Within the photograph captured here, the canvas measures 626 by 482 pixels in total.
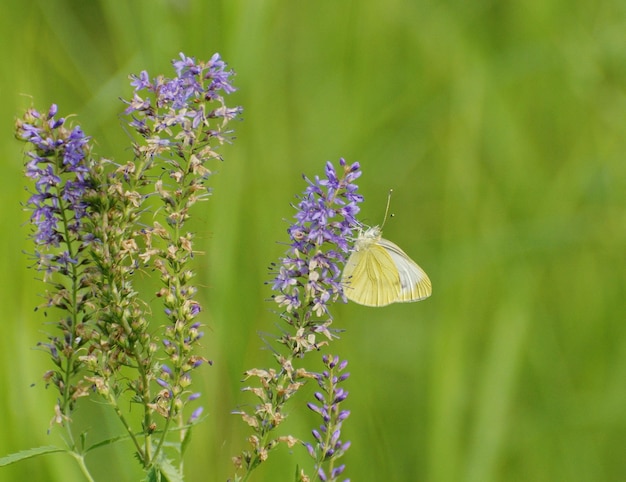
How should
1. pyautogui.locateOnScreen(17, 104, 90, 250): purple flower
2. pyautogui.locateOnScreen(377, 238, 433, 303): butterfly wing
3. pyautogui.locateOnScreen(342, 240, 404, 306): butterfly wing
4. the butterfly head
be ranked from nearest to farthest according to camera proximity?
pyautogui.locateOnScreen(17, 104, 90, 250): purple flower
the butterfly head
pyautogui.locateOnScreen(342, 240, 404, 306): butterfly wing
pyautogui.locateOnScreen(377, 238, 433, 303): butterfly wing

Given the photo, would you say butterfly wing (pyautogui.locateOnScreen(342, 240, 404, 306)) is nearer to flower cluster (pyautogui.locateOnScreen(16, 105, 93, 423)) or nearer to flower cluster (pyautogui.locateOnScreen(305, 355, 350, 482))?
flower cluster (pyautogui.locateOnScreen(305, 355, 350, 482))

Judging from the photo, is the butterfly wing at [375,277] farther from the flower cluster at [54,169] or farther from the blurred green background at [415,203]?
the flower cluster at [54,169]

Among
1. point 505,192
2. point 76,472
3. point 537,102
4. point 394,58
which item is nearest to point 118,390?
point 76,472

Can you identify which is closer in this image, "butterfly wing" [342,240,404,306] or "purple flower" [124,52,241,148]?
"purple flower" [124,52,241,148]

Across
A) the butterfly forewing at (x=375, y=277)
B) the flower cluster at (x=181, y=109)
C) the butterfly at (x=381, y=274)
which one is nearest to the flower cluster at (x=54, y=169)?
the flower cluster at (x=181, y=109)

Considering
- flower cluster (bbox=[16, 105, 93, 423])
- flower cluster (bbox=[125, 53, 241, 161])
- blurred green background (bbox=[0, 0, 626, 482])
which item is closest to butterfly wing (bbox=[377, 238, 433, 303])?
blurred green background (bbox=[0, 0, 626, 482])

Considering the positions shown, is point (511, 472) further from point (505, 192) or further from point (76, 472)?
point (76, 472)

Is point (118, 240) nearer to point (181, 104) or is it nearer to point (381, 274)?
point (181, 104)
